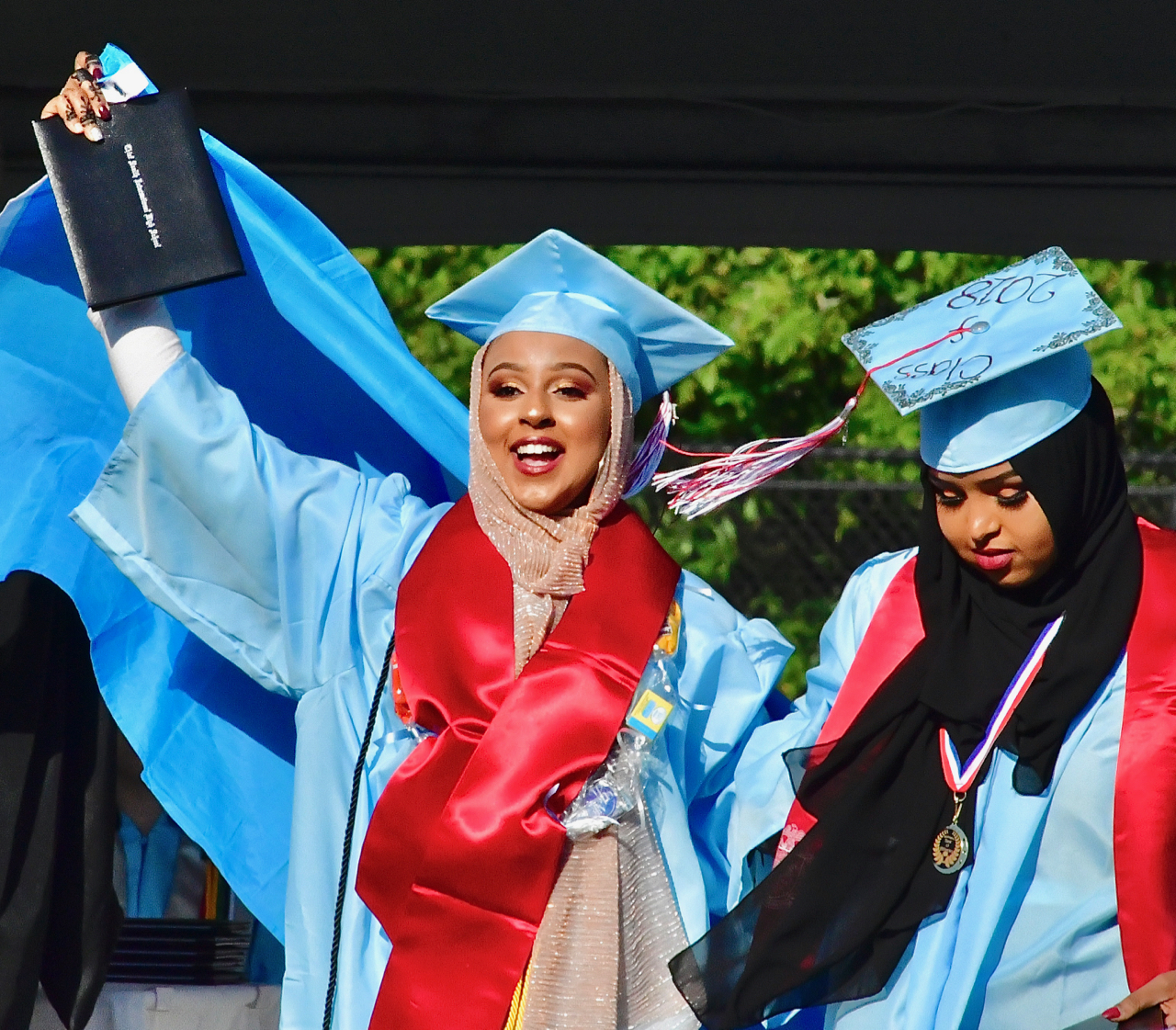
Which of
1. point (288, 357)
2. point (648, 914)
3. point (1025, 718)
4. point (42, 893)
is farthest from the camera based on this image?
point (288, 357)

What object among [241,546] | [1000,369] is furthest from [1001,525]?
[241,546]

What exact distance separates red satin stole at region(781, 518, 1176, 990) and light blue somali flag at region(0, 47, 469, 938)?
1.07 metres

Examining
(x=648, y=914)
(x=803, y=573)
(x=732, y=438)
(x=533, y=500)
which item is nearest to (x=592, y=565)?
(x=533, y=500)

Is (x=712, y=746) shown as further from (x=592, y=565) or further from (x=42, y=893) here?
(x=42, y=893)

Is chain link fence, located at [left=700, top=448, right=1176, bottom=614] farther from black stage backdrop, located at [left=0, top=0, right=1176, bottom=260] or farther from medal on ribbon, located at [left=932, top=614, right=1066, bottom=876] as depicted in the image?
medal on ribbon, located at [left=932, top=614, right=1066, bottom=876]

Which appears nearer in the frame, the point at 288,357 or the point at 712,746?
the point at 712,746

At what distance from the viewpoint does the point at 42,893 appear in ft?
11.1

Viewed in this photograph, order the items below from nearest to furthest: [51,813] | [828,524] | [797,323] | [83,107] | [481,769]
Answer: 1. [481,769]
2. [83,107]
3. [51,813]
4. [828,524]
5. [797,323]

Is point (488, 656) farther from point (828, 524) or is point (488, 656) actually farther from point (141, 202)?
point (828, 524)

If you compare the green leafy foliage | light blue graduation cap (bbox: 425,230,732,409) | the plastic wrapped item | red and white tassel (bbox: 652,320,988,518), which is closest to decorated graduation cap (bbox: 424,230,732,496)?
light blue graduation cap (bbox: 425,230,732,409)

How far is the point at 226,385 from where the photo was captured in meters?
3.67

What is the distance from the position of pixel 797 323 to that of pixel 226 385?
429 cm

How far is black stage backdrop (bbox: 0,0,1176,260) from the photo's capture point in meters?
3.56

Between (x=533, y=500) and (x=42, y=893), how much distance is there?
45.7 inches
